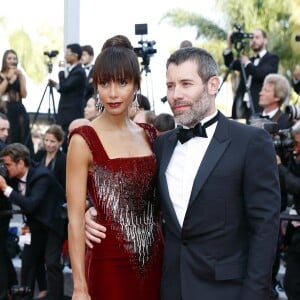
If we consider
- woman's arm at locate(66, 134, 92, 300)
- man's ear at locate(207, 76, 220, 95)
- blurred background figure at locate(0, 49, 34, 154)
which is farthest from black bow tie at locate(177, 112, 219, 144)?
blurred background figure at locate(0, 49, 34, 154)

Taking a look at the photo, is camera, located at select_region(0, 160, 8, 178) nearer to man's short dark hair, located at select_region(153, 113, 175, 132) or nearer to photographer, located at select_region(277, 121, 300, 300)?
man's short dark hair, located at select_region(153, 113, 175, 132)

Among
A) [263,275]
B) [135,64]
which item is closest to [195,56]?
[135,64]

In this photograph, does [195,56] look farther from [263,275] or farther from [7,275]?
[7,275]

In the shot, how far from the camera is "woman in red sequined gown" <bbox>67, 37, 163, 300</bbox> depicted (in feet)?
10.4

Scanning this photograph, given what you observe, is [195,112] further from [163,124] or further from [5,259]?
[5,259]

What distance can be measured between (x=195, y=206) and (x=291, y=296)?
2576 millimetres

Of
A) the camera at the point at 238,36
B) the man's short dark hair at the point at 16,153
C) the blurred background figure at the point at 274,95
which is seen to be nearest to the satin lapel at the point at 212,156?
the man's short dark hair at the point at 16,153

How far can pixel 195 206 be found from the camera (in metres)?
2.80

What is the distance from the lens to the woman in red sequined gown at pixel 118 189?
318 cm

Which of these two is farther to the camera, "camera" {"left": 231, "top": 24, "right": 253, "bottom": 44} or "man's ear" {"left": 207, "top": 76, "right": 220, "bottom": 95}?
"camera" {"left": 231, "top": 24, "right": 253, "bottom": 44}

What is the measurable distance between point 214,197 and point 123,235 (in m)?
0.63

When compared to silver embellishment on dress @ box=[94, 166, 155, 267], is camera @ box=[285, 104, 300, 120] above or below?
above

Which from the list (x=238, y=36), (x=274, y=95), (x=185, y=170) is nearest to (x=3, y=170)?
(x=274, y=95)

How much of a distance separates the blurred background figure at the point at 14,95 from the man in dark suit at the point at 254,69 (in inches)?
120
